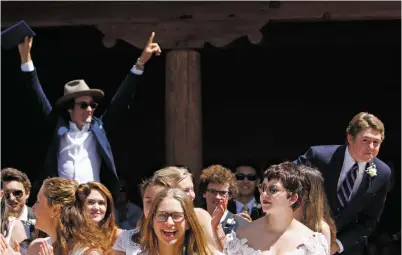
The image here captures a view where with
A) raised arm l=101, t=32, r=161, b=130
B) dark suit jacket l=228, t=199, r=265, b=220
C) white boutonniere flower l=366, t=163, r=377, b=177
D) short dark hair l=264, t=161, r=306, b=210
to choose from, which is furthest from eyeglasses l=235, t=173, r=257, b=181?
short dark hair l=264, t=161, r=306, b=210

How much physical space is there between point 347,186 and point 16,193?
254 cm

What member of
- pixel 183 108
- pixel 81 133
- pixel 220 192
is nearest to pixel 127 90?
pixel 81 133

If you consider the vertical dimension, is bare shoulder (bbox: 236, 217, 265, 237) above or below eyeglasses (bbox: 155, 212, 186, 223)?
below

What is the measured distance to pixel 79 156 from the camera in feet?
23.5

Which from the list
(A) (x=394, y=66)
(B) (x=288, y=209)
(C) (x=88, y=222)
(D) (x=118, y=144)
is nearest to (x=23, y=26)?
(C) (x=88, y=222)

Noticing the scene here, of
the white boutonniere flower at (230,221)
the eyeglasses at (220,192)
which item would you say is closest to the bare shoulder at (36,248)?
the white boutonniere flower at (230,221)

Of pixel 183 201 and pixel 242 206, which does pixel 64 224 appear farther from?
pixel 242 206

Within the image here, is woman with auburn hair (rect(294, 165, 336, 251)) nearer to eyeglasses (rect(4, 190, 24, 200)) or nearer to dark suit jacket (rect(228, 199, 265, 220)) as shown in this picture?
dark suit jacket (rect(228, 199, 265, 220))

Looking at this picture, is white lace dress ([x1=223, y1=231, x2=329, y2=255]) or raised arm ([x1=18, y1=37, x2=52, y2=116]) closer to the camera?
white lace dress ([x1=223, y1=231, x2=329, y2=255])

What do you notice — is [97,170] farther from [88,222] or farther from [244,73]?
[244,73]

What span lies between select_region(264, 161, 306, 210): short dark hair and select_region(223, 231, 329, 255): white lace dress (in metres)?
0.24

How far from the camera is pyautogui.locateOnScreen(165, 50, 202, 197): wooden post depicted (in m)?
8.16

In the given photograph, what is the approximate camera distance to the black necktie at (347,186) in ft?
21.2

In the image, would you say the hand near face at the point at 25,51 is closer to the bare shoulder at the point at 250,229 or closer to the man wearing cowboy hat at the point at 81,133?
the man wearing cowboy hat at the point at 81,133
